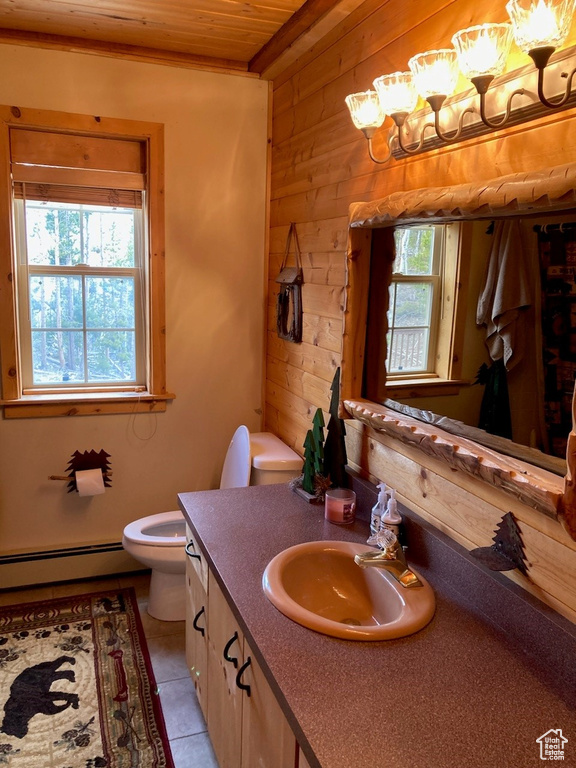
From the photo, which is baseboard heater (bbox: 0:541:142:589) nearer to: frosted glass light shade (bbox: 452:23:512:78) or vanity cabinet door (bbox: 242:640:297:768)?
vanity cabinet door (bbox: 242:640:297:768)

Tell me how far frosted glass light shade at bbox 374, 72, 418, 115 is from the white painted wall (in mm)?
1444

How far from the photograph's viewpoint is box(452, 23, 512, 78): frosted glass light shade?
45.9 inches

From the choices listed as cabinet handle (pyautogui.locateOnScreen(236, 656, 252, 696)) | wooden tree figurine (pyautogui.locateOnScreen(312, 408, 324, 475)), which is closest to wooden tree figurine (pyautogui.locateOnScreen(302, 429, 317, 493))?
wooden tree figurine (pyautogui.locateOnScreen(312, 408, 324, 475))

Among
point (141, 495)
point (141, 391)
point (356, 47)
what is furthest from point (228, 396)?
point (356, 47)

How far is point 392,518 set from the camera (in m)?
1.65

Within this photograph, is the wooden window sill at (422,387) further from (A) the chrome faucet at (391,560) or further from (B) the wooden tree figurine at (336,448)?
(A) the chrome faucet at (391,560)

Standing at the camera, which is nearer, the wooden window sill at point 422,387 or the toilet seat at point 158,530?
the wooden window sill at point 422,387

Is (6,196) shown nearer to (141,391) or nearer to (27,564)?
(141,391)

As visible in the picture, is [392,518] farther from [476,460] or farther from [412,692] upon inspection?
[412,692]

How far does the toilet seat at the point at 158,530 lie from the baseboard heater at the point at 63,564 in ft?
1.16

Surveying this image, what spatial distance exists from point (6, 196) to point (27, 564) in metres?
1.68

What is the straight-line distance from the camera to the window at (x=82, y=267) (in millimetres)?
2633

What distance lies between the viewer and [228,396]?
305 centimetres

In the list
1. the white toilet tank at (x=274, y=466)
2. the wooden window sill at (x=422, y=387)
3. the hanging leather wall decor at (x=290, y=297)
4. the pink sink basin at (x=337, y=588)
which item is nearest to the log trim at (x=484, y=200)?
the wooden window sill at (x=422, y=387)
